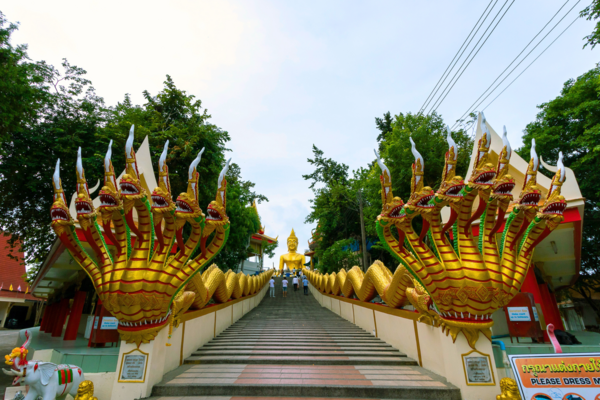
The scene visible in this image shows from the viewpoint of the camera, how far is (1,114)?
23.7 ft

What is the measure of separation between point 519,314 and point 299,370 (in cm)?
464

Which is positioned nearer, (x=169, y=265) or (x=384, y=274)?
(x=169, y=265)

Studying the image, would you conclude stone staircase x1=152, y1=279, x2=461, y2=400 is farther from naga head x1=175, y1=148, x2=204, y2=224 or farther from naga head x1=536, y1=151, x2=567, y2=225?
naga head x1=536, y1=151, x2=567, y2=225

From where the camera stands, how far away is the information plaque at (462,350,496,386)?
404cm

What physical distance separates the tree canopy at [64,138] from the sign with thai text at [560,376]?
10.4 m

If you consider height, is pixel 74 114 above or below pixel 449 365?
above

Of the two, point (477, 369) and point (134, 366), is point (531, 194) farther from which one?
point (134, 366)

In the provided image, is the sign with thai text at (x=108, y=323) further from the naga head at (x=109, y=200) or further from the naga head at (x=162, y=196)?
the naga head at (x=162, y=196)

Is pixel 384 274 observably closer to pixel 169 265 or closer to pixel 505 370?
pixel 505 370

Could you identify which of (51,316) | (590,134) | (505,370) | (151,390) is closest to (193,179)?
(151,390)

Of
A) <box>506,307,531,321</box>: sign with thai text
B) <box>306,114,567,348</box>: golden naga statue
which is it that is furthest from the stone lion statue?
<box>506,307,531,321</box>: sign with thai text

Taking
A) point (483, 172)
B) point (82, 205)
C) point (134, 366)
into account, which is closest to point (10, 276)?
point (82, 205)

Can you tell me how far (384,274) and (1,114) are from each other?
33.7 ft

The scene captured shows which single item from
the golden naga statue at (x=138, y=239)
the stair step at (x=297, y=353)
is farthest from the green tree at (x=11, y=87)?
the stair step at (x=297, y=353)
